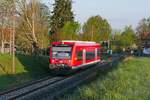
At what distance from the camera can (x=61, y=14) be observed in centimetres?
8031

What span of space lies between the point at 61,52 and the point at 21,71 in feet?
12.2

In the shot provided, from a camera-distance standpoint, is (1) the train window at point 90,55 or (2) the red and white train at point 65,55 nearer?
(2) the red and white train at point 65,55

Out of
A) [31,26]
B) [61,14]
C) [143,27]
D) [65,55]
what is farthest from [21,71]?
[143,27]

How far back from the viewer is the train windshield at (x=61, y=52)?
111 ft

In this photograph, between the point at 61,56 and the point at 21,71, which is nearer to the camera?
the point at 61,56

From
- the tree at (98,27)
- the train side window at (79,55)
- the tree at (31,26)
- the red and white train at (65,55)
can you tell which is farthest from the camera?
the tree at (98,27)

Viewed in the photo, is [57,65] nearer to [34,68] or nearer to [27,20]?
[34,68]

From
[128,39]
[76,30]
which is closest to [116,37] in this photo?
[128,39]

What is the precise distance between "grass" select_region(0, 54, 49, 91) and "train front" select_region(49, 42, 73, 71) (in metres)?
1.54

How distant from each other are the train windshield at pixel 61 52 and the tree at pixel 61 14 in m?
44.2

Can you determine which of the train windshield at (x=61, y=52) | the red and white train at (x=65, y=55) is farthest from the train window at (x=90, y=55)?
the train windshield at (x=61, y=52)

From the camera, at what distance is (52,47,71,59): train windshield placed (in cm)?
3372

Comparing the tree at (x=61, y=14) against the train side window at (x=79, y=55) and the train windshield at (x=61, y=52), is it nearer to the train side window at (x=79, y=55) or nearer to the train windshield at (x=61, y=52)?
the train side window at (x=79, y=55)

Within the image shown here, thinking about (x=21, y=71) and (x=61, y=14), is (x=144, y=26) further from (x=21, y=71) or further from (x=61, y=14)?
(x=21, y=71)
